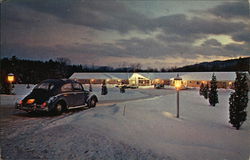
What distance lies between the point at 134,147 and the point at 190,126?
3876 millimetres

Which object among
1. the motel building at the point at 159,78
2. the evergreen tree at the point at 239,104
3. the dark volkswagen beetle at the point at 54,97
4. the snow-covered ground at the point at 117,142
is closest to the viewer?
the snow-covered ground at the point at 117,142

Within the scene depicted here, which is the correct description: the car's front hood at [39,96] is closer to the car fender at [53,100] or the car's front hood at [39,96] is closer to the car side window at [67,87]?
the car fender at [53,100]

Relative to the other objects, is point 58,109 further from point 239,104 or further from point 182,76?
point 182,76

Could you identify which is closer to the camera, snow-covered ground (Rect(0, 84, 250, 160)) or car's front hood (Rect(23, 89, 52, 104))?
snow-covered ground (Rect(0, 84, 250, 160))

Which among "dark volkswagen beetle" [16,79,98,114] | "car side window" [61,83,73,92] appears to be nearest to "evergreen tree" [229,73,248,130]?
"dark volkswagen beetle" [16,79,98,114]

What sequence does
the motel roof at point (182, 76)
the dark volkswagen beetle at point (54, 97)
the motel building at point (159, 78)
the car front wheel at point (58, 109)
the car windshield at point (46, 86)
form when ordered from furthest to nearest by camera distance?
the motel roof at point (182, 76) → the motel building at point (159, 78) → the car windshield at point (46, 86) → the car front wheel at point (58, 109) → the dark volkswagen beetle at point (54, 97)

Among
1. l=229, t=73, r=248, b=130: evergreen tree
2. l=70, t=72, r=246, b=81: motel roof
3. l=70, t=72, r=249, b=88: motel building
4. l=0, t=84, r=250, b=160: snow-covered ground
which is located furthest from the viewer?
l=70, t=72, r=246, b=81: motel roof

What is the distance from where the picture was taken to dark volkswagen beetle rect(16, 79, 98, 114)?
24.7ft

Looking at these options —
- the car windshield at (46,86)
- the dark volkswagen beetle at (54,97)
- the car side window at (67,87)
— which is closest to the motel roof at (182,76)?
the dark volkswagen beetle at (54,97)

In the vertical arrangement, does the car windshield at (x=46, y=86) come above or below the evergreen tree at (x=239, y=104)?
above

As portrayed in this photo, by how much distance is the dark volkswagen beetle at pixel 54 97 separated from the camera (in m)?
7.54

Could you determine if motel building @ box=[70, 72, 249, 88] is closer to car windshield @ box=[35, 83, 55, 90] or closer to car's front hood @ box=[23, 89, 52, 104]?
car windshield @ box=[35, 83, 55, 90]

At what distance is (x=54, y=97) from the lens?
305 inches

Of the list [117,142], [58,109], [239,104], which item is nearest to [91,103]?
[58,109]
